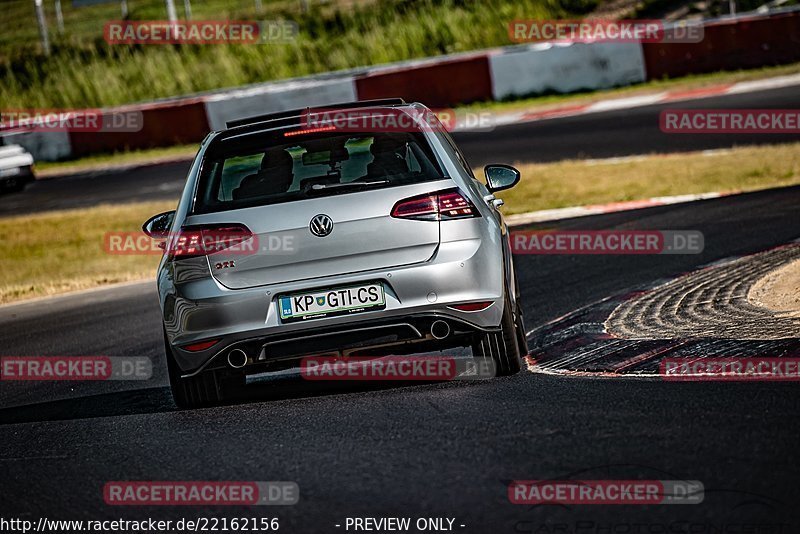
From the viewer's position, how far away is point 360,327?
6.48m

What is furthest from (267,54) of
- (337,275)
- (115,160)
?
(337,275)

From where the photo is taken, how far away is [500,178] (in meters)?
7.77

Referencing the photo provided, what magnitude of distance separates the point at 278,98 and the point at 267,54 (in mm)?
9164

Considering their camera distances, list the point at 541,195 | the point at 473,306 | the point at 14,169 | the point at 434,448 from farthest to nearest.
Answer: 1. the point at 14,169
2. the point at 541,195
3. the point at 473,306
4. the point at 434,448

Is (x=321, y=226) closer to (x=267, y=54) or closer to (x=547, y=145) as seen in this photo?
(x=547, y=145)

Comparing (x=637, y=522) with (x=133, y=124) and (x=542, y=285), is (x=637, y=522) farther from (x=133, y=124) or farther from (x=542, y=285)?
(x=133, y=124)

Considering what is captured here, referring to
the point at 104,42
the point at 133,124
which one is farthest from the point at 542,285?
the point at 104,42

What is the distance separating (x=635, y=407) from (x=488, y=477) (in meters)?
1.12

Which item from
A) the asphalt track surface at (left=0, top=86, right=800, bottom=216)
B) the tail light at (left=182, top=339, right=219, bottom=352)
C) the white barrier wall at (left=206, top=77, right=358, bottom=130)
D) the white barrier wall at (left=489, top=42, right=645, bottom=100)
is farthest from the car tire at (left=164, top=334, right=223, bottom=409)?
the white barrier wall at (left=206, top=77, right=358, bottom=130)

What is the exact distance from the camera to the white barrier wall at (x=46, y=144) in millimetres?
30797

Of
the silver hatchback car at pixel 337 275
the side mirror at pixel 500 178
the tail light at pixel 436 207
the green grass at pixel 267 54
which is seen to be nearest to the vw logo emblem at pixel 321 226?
the silver hatchback car at pixel 337 275

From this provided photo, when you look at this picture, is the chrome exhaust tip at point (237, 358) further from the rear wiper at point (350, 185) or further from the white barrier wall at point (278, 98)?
the white barrier wall at point (278, 98)

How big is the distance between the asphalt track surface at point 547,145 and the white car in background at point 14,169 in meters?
0.27

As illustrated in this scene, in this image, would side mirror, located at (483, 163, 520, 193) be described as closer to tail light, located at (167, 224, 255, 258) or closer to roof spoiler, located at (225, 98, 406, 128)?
roof spoiler, located at (225, 98, 406, 128)
